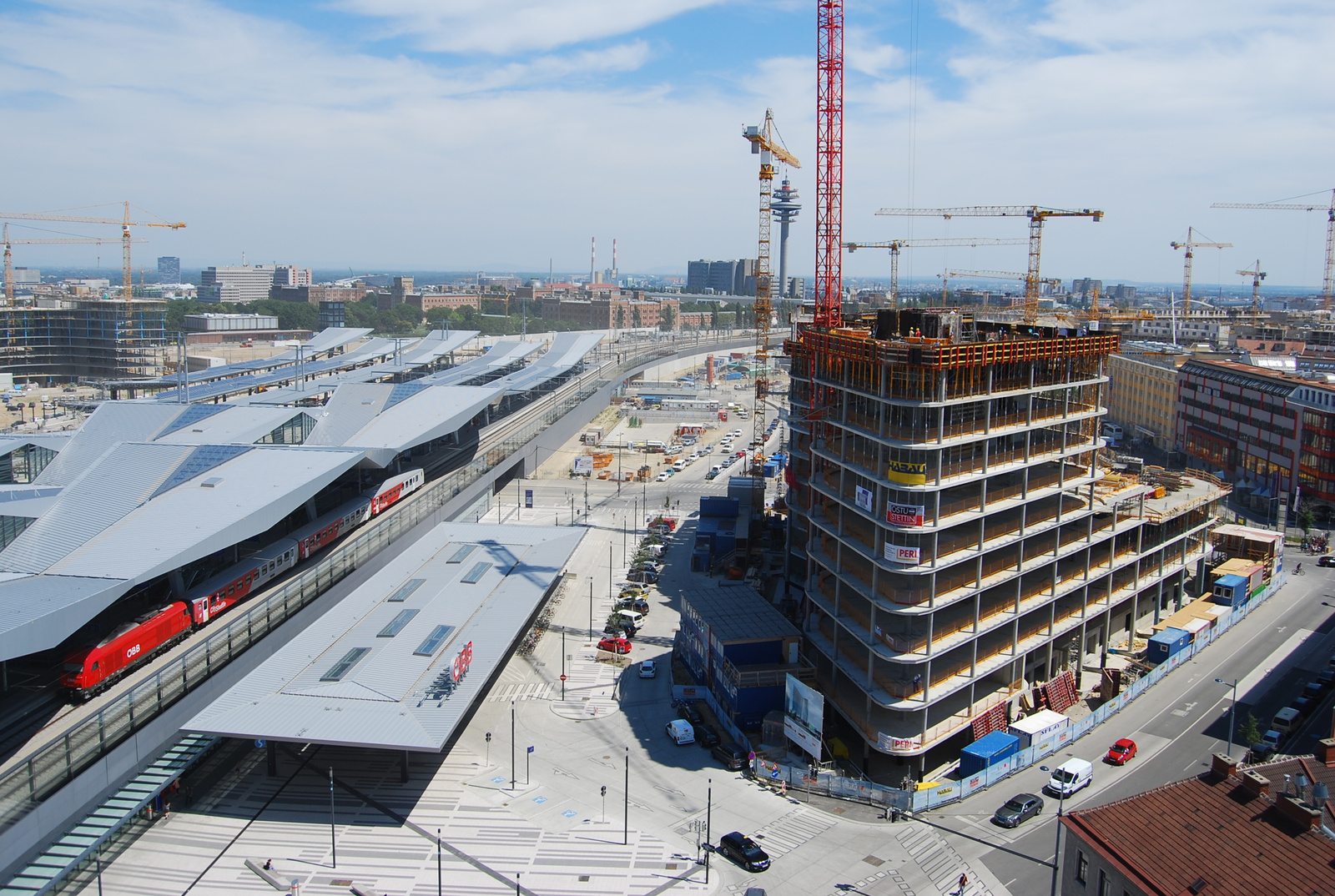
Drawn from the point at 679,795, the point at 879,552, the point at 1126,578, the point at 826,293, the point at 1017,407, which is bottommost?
the point at 679,795

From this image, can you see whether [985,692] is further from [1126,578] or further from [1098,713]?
[1126,578]

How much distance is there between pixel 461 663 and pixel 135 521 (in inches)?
650

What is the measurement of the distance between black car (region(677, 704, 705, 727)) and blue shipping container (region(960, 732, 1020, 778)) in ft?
33.7

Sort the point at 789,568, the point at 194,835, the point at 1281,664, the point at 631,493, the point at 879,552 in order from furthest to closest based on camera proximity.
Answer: the point at 631,493 → the point at 789,568 → the point at 1281,664 → the point at 879,552 → the point at 194,835

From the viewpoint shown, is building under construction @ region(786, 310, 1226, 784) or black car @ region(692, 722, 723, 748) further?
black car @ region(692, 722, 723, 748)

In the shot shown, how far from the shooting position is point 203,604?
130ft

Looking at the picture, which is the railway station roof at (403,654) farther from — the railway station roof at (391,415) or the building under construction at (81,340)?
the building under construction at (81,340)

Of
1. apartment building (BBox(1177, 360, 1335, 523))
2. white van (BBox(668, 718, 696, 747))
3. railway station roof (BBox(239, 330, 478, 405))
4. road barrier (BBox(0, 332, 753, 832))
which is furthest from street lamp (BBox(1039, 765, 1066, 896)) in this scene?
railway station roof (BBox(239, 330, 478, 405))

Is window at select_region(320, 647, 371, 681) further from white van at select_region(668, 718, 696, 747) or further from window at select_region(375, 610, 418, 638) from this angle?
white van at select_region(668, 718, 696, 747)

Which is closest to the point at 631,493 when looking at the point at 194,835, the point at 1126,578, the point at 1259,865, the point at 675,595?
the point at 675,595

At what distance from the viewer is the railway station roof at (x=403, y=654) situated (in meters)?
31.3

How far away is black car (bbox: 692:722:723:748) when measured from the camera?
3681cm

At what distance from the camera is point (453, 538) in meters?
52.5

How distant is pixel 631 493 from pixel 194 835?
52.8 m
